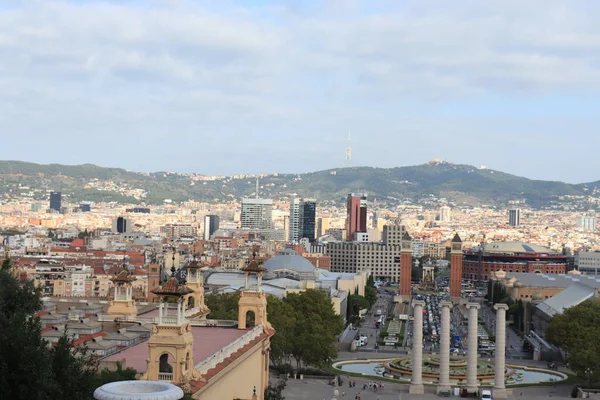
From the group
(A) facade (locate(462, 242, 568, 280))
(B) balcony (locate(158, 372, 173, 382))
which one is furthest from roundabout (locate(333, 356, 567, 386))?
(A) facade (locate(462, 242, 568, 280))

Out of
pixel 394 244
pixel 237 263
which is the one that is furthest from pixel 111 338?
pixel 394 244

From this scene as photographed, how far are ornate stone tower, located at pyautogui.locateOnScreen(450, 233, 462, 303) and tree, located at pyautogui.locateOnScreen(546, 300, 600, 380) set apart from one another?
57210 mm

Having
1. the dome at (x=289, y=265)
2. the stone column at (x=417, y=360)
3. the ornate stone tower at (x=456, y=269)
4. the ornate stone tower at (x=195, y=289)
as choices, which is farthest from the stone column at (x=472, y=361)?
the ornate stone tower at (x=456, y=269)

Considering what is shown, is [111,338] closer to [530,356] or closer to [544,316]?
[530,356]

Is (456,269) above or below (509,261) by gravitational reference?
above

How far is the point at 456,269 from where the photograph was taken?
12519cm

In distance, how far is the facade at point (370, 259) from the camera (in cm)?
16988

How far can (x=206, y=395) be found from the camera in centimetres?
2478

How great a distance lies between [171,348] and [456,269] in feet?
344

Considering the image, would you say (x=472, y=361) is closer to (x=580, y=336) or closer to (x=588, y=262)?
(x=580, y=336)

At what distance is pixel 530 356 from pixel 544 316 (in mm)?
9442

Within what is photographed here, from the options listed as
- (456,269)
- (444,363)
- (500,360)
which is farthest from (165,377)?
(456,269)

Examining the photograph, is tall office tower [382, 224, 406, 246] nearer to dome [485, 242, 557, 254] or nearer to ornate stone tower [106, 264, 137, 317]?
dome [485, 242, 557, 254]

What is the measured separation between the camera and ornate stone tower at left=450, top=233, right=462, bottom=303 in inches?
4924
